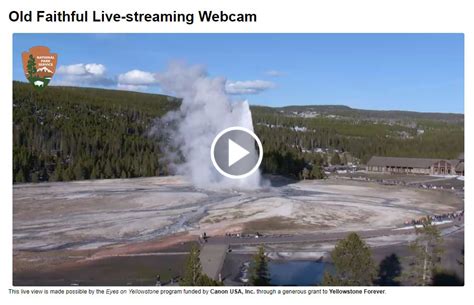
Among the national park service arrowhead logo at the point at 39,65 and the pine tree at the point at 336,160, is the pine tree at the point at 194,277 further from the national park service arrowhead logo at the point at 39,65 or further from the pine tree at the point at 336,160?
the pine tree at the point at 336,160

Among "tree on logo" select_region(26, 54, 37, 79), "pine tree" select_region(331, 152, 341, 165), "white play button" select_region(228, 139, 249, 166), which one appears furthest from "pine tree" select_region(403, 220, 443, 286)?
"pine tree" select_region(331, 152, 341, 165)

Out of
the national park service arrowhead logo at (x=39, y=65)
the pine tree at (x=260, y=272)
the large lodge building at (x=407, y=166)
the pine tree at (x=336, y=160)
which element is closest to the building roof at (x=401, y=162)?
the large lodge building at (x=407, y=166)

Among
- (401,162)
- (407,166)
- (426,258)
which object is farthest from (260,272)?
(401,162)

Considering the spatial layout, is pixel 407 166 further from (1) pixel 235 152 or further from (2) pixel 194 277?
(2) pixel 194 277

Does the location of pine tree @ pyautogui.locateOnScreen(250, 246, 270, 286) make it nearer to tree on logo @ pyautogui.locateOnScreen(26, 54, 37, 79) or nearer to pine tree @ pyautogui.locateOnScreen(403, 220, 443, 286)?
pine tree @ pyautogui.locateOnScreen(403, 220, 443, 286)

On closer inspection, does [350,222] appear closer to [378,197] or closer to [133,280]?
[378,197]

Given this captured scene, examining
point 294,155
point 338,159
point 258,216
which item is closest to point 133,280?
point 258,216
